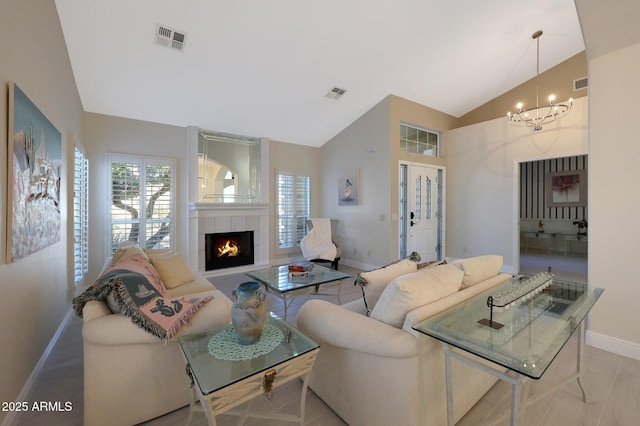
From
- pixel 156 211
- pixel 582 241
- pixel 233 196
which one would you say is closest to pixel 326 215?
pixel 233 196

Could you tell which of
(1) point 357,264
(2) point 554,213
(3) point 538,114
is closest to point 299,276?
(1) point 357,264

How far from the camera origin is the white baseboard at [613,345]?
2336mm

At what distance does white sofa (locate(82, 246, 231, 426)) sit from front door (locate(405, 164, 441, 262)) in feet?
14.7

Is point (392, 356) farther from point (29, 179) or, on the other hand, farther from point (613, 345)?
point (29, 179)

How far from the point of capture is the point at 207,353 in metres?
1.41

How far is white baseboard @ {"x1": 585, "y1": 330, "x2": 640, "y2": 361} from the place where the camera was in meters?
2.34

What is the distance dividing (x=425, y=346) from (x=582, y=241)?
26.0 feet

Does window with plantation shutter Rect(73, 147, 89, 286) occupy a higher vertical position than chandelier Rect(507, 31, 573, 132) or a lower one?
lower

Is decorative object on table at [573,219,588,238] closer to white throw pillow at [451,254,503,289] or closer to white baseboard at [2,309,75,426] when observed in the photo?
white throw pillow at [451,254,503,289]

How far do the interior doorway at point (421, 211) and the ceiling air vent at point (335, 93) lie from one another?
1.75 m

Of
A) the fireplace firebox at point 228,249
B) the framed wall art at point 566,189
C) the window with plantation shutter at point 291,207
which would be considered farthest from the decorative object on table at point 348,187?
the framed wall art at point 566,189

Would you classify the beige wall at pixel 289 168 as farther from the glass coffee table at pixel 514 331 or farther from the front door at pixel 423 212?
the glass coffee table at pixel 514 331

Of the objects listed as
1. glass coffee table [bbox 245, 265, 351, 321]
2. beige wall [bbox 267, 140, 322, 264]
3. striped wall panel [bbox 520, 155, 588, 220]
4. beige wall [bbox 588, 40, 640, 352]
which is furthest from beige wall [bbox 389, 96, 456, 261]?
striped wall panel [bbox 520, 155, 588, 220]

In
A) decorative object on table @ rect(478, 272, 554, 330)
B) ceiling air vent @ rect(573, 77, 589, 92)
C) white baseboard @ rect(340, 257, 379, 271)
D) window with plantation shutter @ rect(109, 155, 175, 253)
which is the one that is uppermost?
ceiling air vent @ rect(573, 77, 589, 92)
